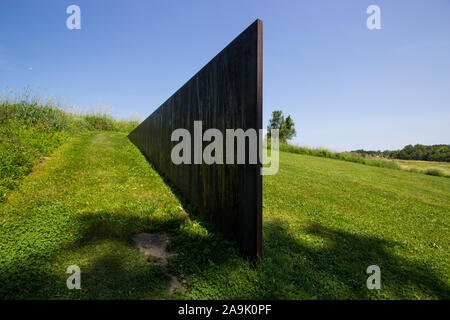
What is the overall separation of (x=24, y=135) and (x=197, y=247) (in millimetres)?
7835

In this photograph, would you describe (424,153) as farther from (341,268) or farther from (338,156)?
(341,268)

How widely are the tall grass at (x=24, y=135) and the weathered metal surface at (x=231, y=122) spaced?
3625mm

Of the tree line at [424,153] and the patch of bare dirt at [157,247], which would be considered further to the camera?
the tree line at [424,153]

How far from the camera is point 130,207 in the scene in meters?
3.40

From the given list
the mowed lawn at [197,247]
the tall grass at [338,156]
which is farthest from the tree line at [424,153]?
the mowed lawn at [197,247]

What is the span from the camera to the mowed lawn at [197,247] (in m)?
Answer: 1.79

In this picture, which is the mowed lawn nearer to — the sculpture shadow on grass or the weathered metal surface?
the sculpture shadow on grass

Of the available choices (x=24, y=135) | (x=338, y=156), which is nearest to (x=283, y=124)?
(x=338, y=156)

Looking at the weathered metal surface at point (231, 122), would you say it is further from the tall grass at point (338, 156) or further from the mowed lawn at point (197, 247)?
the tall grass at point (338, 156)

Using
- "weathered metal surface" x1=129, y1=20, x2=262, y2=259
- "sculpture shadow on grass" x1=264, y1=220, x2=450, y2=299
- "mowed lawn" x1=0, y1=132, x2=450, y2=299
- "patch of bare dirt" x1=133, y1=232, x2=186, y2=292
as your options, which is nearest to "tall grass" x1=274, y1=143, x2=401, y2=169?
"mowed lawn" x1=0, y1=132, x2=450, y2=299

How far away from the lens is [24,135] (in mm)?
6660

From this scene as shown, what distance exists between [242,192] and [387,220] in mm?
3497

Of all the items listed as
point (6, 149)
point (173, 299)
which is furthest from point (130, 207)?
point (6, 149)

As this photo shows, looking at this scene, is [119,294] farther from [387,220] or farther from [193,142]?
[387,220]
